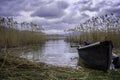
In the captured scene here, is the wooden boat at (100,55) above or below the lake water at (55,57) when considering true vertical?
above

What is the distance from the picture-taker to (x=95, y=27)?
29.7 m

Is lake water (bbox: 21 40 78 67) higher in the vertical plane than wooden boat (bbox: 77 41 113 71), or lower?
lower

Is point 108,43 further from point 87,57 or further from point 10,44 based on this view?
point 10,44

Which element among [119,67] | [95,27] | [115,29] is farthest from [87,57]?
[95,27]

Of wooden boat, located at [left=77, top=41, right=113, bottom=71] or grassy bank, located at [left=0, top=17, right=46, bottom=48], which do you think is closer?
wooden boat, located at [left=77, top=41, right=113, bottom=71]

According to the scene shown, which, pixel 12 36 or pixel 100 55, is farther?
pixel 12 36

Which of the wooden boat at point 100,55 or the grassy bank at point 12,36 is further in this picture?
the grassy bank at point 12,36

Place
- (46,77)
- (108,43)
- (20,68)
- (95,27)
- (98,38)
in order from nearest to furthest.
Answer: (46,77) < (20,68) < (108,43) < (98,38) < (95,27)

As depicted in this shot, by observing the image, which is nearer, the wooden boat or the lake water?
the wooden boat

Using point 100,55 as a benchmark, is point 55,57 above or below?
below

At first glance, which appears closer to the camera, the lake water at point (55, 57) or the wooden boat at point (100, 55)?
the wooden boat at point (100, 55)

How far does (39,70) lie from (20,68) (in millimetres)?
680

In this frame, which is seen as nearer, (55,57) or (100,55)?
(100,55)

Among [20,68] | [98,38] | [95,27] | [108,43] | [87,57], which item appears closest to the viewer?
[20,68]
